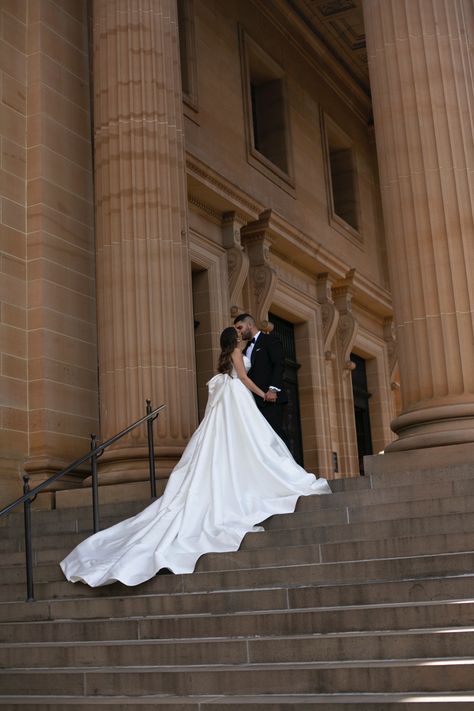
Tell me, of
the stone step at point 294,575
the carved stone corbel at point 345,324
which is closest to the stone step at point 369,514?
the stone step at point 294,575

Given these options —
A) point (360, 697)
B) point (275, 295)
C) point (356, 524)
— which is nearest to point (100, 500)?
point (356, 524)

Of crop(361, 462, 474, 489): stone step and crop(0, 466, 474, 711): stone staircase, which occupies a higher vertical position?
crop(361, 462, 474, 489): stone step

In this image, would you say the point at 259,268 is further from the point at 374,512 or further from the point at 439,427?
the point at 374,512

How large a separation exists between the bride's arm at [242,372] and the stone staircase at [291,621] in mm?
1464

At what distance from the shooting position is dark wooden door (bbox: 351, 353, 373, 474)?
71.9ft

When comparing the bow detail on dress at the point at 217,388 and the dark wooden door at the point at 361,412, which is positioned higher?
the dark wooden door at the point at 361,412

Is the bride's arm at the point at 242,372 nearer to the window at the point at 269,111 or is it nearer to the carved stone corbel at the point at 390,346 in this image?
the window at the point at 269,111

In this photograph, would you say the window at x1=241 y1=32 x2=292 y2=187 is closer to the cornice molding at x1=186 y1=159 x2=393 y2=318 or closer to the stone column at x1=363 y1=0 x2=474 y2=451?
the cornice molding at x1=186 y1=159 x2=393 y2=318

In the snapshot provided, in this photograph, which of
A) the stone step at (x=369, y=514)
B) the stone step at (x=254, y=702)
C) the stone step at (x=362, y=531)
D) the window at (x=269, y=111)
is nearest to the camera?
the stone step at (x=254, y=702)

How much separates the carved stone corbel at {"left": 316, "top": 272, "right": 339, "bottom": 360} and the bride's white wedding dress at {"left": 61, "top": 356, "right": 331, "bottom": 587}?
10317 mm

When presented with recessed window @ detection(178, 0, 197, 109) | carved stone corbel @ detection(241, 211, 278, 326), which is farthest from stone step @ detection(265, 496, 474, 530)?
recessed window @ detection(178, 0, 197, 109)

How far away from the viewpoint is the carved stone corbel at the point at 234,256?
16.7 metres

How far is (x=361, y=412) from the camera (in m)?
22.2

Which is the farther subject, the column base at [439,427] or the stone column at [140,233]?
the stone column at [140,233]
